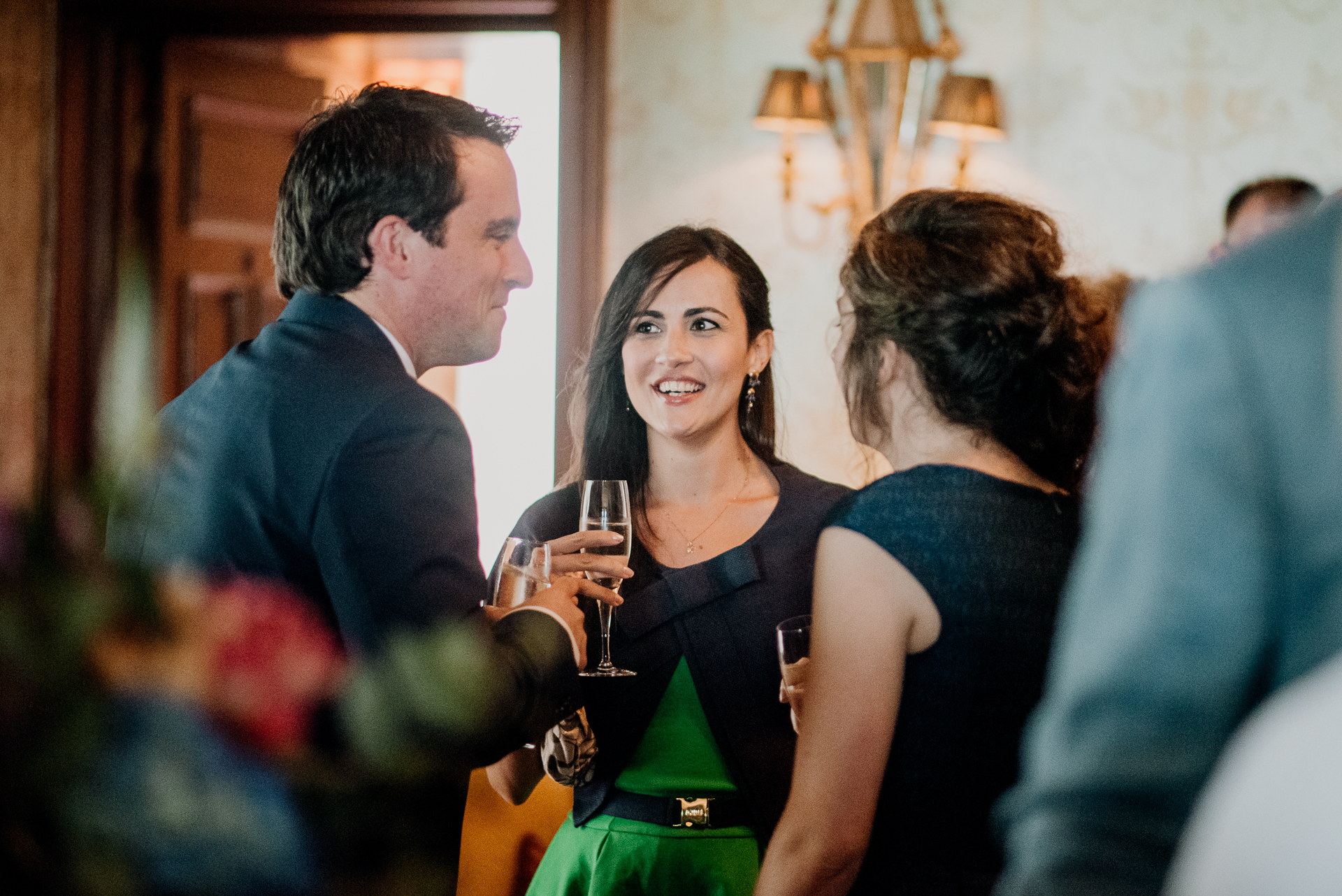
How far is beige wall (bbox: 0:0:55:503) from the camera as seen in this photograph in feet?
11.3

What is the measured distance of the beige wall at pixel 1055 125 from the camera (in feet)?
10.5

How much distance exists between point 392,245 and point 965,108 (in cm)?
209

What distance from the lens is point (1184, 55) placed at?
321 cm

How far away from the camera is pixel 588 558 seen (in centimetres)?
162

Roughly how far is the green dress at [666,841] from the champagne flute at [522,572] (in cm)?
37

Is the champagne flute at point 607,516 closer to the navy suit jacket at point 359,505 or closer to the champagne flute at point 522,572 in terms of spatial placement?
the champagne flute at point 522,572

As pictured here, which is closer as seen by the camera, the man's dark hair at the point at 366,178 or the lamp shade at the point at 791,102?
the man's dark hair at the point at 366,178

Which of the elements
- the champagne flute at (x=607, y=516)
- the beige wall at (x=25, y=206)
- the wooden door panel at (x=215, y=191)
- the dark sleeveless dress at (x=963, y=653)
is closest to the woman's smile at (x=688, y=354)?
the champagne flute at (x=607, y=516)

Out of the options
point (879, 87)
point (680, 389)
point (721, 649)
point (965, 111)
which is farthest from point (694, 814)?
point (879, 87)

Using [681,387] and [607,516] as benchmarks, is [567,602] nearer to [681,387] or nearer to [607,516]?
[607,516]

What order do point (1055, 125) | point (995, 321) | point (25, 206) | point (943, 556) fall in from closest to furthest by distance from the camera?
point (943, 556) → point (995, 321) → point (1055, 125) → point (25, 206)

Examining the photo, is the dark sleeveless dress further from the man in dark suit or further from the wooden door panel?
the wooden door panel

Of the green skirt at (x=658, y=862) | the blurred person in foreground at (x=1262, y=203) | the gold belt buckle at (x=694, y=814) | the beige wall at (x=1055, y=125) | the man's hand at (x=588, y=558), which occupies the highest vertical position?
the beige wall at (x=1055, y=125)

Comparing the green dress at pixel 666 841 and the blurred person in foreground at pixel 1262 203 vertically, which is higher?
the blurred person in foreground at pixel 1262 203
